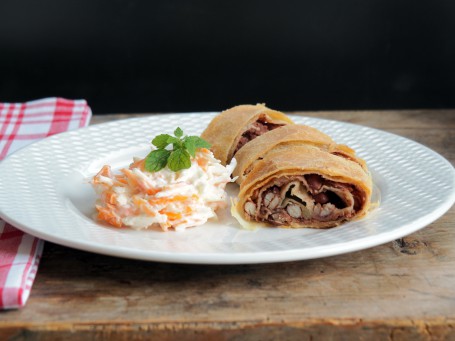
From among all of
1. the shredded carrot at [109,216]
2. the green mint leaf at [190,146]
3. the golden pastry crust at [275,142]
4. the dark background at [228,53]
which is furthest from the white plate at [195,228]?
the dark background at [228,53]

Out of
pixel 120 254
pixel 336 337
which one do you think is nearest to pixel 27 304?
pixel 120 254

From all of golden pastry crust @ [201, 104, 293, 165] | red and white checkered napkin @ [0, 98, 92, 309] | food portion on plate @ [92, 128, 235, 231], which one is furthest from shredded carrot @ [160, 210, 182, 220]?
golden pastry crust @ [201, 104, 293, 165]

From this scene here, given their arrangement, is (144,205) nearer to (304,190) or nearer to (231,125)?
(304,190)

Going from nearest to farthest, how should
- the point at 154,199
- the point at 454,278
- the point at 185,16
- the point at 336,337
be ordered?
the point at 336,337 → the point at 454,278 → the point at 154,199 → the point at 185,16

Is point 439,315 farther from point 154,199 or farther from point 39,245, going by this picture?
point 39,245

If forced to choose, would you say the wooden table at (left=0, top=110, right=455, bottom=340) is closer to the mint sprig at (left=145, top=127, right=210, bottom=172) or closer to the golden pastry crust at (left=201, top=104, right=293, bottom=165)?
the mint sprig at (left=145, top=127, right=210, bottom=172)

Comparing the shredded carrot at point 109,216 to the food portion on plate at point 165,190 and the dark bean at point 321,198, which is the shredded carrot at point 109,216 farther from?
the dark bean at point 321,198
